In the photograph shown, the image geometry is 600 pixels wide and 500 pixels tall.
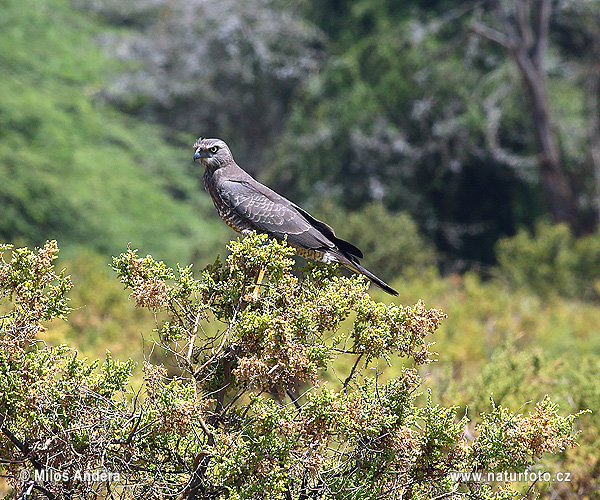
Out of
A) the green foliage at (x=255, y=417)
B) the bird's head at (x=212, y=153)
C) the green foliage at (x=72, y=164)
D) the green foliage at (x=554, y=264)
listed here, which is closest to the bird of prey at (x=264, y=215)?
the bird's head at (x=212, y=153)

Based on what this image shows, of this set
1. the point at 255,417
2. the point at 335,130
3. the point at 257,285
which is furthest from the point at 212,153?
the point at 335,130

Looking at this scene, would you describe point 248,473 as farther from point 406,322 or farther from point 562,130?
point 562,130

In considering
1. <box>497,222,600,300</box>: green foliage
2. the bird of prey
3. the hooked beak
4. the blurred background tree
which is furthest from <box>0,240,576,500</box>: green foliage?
<box>497,222,600,300</box>: green foliage

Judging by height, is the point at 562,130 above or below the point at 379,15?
below

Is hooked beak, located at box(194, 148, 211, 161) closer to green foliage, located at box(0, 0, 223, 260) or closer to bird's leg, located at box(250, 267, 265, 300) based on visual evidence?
bird's leg, located at box(250, 267, 265, 300)

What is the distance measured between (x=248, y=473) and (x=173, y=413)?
343 millimetres

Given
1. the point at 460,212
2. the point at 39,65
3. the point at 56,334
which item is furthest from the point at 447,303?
the point at 39,65

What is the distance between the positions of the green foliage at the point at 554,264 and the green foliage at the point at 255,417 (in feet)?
31.2

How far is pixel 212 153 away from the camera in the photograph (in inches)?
181

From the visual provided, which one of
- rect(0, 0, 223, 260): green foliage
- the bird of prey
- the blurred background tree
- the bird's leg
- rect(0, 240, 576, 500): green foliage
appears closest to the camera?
rect(0, 240, 576, 500): green foliage

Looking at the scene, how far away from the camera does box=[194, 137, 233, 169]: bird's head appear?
4.54 meters

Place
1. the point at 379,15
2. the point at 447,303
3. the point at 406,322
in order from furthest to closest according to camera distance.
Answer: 1. the point at 379,15
2. the point at 447,303
3. the point at 406,322

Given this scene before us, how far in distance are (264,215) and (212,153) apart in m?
0.60

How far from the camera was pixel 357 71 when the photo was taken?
17.0 metres
